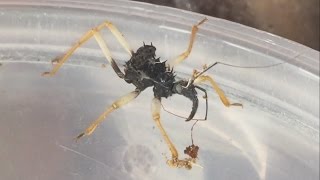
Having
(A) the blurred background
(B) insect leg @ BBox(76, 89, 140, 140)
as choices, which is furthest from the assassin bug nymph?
(A) the blurred background

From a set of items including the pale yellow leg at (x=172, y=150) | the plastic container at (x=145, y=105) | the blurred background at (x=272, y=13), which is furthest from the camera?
the blurred background at (x=272, y=13)

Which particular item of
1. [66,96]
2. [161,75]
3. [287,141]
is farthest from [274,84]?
[66,96]

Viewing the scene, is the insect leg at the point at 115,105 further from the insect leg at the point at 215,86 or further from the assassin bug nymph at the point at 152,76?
the insect leg at the point at 215,86

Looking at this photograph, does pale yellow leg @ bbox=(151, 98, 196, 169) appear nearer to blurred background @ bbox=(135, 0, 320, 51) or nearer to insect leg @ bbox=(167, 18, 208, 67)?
insect leg @ bbox=(167, 18, 208, 67)

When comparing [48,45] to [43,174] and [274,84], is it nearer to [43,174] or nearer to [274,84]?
[43,174]

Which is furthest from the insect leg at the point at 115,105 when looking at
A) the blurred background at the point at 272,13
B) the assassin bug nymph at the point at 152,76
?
the blurred background at the point at 272,13

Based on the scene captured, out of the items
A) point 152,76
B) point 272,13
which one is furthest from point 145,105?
point 272,13
